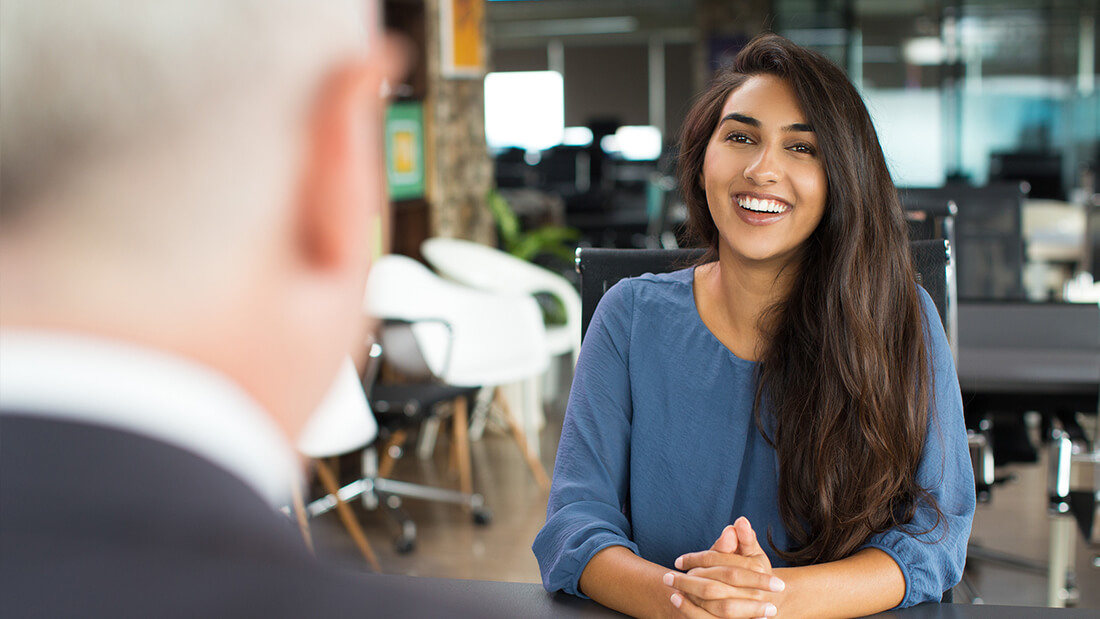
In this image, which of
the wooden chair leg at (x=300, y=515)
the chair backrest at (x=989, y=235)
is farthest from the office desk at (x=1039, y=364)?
the wooden chair leg at (x=300, y=515)

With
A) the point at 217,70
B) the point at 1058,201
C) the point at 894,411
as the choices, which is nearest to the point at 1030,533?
the point at 894,411

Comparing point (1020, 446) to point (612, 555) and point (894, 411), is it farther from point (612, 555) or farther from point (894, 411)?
point (612, 555)

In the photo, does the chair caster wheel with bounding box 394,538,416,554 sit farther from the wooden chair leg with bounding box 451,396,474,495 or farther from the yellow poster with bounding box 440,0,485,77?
the yellow poster with bounding box 440,0,485,77

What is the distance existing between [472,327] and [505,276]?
1.91ft

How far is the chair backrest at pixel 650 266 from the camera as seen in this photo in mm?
1661

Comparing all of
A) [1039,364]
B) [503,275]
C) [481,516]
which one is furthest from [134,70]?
[503,275]

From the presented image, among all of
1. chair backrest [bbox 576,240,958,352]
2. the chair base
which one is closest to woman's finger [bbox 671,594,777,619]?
chair backrest [bbox 576,240,958,352]

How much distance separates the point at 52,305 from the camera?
8.5 inches

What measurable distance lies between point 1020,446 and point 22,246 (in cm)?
309

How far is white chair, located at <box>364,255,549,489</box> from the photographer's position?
407 cm

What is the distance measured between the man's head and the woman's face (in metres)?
1.21

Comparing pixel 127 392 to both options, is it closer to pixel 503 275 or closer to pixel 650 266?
pixel 650 266

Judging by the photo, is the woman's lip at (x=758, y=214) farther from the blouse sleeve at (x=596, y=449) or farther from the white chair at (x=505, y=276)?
the white chair at (x=505, y=276)

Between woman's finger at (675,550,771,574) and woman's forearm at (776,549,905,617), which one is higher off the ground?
woman's finger at (675,550,771,574)
